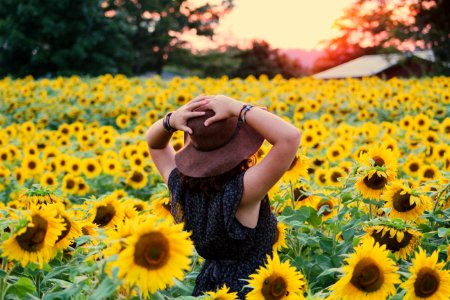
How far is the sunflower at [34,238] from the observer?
2.07 m

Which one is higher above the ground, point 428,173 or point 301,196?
point 301,196

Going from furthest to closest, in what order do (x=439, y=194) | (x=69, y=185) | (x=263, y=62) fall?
(x=263, y=62)
(x=69, y=185)
(x=439, y=194)

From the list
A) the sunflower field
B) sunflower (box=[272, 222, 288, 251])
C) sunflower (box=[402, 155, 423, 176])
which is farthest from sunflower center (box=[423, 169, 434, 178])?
sunflower (box=[272, 222, 288, 251])

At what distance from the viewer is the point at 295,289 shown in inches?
84.9

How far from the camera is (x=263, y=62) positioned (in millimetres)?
40062

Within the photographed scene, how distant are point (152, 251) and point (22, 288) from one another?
2.25 ft

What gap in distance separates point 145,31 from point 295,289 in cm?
4238

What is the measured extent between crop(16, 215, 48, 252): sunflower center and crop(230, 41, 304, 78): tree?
123 feet

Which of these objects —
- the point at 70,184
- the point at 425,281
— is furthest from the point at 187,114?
the point at 70,184

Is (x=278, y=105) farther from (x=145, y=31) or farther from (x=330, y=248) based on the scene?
(x=145, y=31)

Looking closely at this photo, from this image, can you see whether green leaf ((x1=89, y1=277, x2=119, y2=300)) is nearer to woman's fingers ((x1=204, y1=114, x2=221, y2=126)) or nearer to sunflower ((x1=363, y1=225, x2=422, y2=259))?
woman's fingers ((x1=204, y1=114, x2=221, y2=126))

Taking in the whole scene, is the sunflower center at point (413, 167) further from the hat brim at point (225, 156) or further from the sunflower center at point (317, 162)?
the hat brim at point (225, 156)

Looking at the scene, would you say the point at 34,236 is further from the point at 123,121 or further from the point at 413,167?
the point at 123,121

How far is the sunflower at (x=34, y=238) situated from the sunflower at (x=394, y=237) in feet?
3.88
